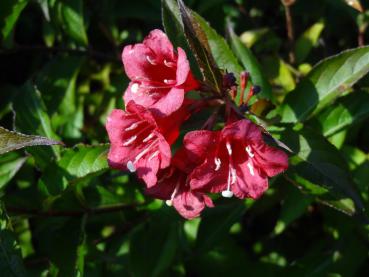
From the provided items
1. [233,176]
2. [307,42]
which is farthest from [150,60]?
[307,42]

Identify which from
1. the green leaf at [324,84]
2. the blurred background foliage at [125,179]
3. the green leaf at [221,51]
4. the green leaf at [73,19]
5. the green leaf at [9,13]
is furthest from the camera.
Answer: the green leaf at [73,19]

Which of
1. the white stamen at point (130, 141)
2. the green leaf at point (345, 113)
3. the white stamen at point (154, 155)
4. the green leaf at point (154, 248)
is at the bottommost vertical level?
the green leaf at point (154, 248)

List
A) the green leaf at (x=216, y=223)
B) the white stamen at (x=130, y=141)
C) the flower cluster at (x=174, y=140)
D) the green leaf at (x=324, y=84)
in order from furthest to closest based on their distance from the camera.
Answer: the green leaf at (x=216, y=223) → the green leaf at (x=324, y=84) → the white stamen at (x=130, y=141) → the flower cluster at (x=174, y=140)

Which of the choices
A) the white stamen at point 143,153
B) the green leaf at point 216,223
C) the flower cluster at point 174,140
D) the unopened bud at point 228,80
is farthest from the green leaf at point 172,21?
the green leaf at point 216,223

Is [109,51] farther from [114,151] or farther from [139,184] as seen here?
[114,151]

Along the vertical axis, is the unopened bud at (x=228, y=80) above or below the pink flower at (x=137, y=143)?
above

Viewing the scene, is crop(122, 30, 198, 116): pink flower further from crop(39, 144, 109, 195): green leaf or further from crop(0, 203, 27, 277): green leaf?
crop(0, 203, 27, 277): green leaf

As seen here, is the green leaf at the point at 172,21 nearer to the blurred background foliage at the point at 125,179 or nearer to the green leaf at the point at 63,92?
the blurred background foliage at the point at 125,179

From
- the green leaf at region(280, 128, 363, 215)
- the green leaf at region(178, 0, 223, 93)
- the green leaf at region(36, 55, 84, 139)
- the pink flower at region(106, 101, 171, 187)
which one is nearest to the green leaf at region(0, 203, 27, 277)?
the pink flower at region(106, 101, 171, 187)
